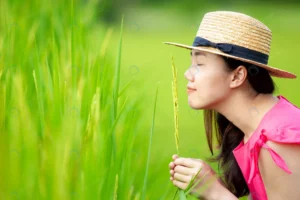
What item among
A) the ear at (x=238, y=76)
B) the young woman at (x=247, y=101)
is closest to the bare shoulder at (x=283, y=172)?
the young woman at (x=247, y=101)

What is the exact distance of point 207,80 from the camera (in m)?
1.13

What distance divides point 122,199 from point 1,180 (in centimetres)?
17

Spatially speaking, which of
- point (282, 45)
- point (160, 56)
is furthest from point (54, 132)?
point (282, 45)

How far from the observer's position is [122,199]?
2.76 feet

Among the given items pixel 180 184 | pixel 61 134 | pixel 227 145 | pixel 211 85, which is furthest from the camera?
pixel 227 145

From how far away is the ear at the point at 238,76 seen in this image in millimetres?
1151

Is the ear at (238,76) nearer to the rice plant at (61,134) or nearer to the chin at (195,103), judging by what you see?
the chin at (195,103)

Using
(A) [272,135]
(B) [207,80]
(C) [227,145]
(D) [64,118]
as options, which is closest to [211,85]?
(B) [207,80]

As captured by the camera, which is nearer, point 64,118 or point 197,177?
point 64,118

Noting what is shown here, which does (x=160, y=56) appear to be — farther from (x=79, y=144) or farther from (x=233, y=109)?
(x=79, y=144)

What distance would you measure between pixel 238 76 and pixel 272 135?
0.11 metres

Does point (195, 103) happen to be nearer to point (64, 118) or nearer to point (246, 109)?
point (246, 109)

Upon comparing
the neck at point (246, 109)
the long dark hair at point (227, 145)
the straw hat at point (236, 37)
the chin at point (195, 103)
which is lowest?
the long dark hair at point (227, 145)

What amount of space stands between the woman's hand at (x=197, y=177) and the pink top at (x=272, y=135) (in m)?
0.07
